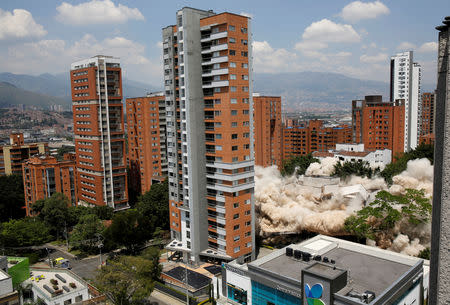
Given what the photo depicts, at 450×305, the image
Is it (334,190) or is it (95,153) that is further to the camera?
(95,153)

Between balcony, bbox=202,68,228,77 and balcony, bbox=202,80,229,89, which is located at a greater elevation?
balcony, bbox=202,68,228,77

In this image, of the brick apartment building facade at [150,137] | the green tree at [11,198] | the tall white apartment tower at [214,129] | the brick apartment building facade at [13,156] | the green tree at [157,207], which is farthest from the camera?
the brick apartment building facade at [13,156]

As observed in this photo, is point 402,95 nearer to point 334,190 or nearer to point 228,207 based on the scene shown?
point 334,190

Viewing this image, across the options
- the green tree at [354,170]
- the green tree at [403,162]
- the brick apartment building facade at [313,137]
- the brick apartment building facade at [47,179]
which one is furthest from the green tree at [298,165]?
the brick apartment building facade at [47,179]

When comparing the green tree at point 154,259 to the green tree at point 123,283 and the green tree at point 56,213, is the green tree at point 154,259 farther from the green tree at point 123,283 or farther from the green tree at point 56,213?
the green tree at point 56,213

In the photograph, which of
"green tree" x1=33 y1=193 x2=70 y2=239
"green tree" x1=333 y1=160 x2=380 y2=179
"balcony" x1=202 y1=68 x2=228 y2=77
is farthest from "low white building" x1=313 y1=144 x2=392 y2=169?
"green tree" x1=33 y1=193 x2=70 y2=239

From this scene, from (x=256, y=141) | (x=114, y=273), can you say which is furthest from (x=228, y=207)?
(x=256, y=141)

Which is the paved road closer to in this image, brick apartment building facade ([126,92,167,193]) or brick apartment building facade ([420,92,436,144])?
brick apartment building facade ([126,92,167,193])
